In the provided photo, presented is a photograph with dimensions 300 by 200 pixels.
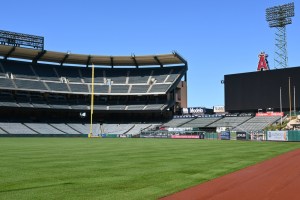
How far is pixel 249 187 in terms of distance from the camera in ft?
32.8

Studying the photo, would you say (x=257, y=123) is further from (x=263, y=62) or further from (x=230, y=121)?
(x=263, y=62)

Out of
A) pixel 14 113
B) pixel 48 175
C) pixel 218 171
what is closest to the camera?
pixel 48 175

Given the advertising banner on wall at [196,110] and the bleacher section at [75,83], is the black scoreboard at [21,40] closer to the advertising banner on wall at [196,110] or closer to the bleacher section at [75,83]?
the bleacher section at [75,83]

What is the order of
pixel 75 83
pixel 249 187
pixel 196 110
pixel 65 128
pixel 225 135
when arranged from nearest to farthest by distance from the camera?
pixel 249 187 → pixel 225 135 → pixel 65 128 → pixel 75 83 → pixel 196 110

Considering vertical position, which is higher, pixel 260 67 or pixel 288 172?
pixel 260 67

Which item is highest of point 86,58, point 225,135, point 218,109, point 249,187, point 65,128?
point 86,58

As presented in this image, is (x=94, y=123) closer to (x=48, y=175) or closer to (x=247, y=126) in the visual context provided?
(x=247, y=126)

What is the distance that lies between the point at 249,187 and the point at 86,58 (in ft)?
246

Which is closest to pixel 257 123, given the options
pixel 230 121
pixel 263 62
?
pixel 230 121

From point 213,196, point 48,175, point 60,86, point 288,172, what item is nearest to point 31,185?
point 48,175

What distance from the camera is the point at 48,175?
11.7 m

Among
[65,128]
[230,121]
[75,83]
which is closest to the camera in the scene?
[230,121]

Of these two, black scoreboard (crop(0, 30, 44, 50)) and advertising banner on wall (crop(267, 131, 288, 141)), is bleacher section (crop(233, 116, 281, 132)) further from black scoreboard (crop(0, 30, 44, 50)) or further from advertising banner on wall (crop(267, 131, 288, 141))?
black scoreboard (crop(0, 30, 44, 50))

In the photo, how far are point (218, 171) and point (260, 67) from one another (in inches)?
2396
